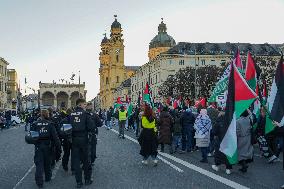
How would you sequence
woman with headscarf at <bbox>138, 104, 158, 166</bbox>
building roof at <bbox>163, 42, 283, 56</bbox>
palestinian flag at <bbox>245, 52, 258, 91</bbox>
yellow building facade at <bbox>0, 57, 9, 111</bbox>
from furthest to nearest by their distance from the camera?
yellow building facade at <bbox>0, 57, 9, 111</bbox> < building roof at <bbox>163, 42, 283, 56</bbox> < woman with headscarf at <bbox>138, 104, 158, 166</bbox> < palestinian flag at <bbox>245, 52, 258, 91</bbox>

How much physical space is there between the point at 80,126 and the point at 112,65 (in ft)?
425

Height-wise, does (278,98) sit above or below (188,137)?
above

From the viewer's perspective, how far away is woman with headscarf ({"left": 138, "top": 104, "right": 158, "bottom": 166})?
14297 mm

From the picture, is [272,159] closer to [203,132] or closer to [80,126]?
[203,132]

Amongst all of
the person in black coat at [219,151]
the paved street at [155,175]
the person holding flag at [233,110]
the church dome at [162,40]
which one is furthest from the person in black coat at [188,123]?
the church dome at [162,40]

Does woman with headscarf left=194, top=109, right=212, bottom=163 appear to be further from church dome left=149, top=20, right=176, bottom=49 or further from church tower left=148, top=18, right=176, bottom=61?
church dome left=149, top=20, right=176, bottom=49

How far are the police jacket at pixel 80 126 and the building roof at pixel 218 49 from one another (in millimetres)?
83216

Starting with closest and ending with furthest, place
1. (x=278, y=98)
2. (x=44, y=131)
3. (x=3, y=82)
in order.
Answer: (x=44, y=131) < (x=278, y=98) < (x=3, y=82)

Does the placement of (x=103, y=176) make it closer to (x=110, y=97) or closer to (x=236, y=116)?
(x=236, y=116)

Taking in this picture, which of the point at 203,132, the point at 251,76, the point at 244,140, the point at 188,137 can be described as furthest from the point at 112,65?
the point at 244,140

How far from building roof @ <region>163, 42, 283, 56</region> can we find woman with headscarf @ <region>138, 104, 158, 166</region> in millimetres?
79369

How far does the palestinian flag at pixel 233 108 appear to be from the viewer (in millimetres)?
11594

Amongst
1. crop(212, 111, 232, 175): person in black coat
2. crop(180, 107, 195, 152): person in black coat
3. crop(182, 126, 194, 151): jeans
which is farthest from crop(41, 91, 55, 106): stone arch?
crop(212, 111, 232, 175): person in black coat

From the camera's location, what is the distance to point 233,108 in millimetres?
11617
